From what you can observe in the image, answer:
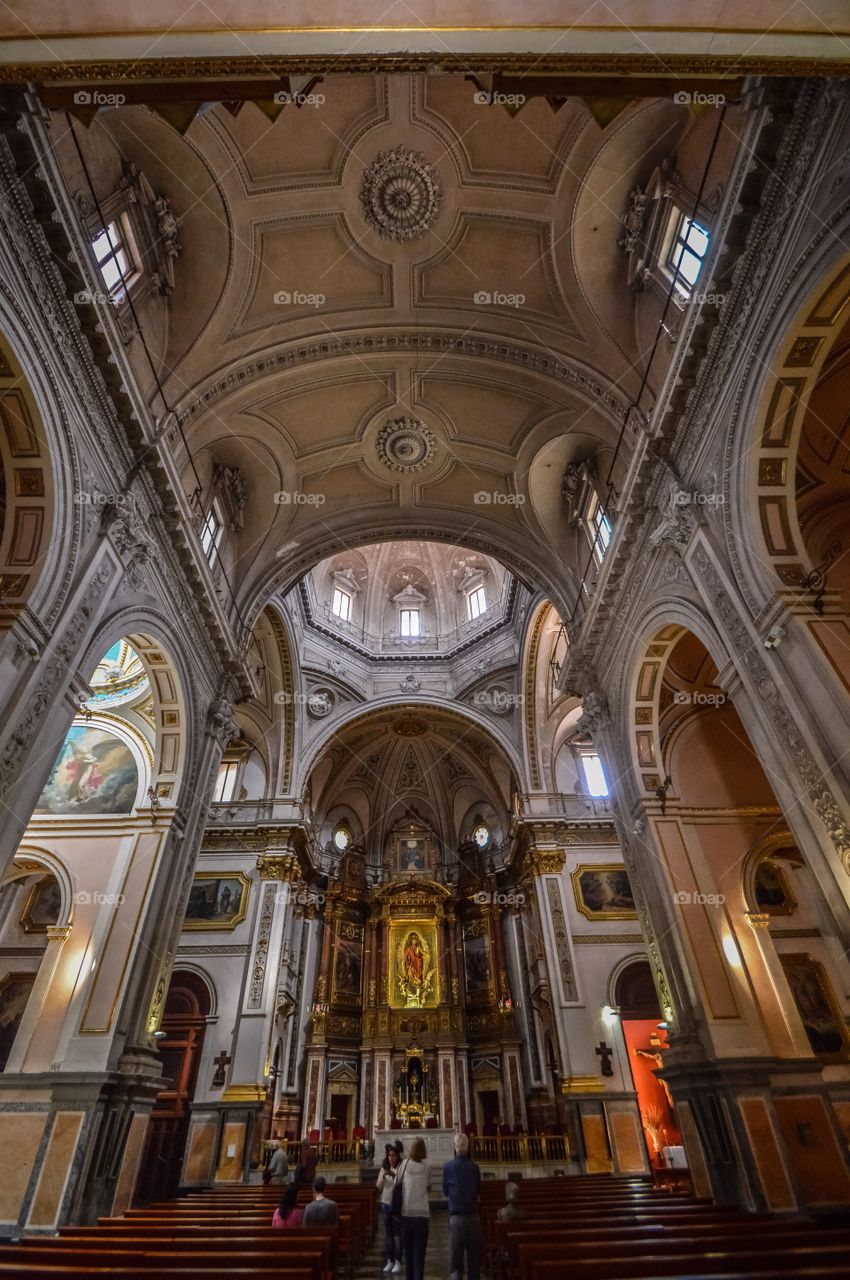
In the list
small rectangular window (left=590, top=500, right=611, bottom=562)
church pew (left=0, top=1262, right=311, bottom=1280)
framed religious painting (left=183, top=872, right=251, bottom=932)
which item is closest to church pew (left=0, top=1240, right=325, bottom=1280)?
church pew (left=0, top=1262, right=311, bottom=1280)

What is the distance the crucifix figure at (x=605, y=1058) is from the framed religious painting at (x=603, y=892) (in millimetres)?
3493

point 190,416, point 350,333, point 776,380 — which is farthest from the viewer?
point 350,333

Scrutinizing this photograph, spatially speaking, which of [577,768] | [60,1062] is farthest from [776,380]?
[577,768]

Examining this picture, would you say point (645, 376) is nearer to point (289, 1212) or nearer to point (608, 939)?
point (289, 1212)

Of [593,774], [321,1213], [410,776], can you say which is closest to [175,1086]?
[321,1213]

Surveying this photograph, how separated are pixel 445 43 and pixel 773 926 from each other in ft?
46.0

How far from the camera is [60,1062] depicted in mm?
9445

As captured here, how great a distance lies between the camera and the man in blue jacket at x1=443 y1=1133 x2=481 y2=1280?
6.21 m

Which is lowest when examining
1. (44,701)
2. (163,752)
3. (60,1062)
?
(60,1062)

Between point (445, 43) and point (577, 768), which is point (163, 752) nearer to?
point (445, 43)

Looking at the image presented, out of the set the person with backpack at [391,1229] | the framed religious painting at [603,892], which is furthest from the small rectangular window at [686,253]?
the framed religious painting at [603,892]

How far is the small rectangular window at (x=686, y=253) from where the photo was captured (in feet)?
30.6

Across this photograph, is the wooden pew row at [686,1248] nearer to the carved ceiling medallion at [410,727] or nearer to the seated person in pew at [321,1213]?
the seated person in pew at [321,1213]

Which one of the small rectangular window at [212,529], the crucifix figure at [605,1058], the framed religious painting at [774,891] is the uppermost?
the small rectangular window at [212,529]
